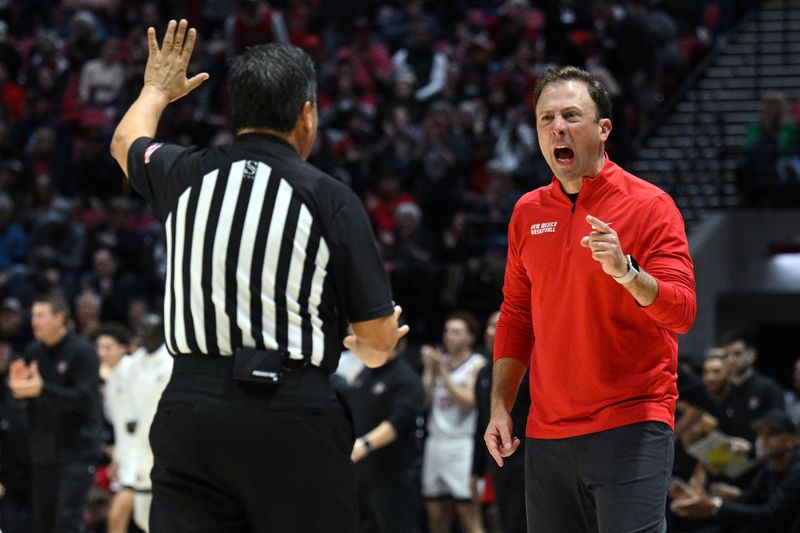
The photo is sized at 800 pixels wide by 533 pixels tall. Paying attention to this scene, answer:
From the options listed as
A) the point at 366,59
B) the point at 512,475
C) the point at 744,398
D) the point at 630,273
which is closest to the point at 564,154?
the point at 630,273

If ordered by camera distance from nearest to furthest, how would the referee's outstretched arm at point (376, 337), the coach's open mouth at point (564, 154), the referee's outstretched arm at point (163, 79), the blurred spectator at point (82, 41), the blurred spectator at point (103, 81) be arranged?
the referee's outstretched arm at point (376, 337)
the referee's outstretched arm at point (163, 79)
the coach's open mouth at point (564, 154)
the blurred spectator at point (103, 81)
the blurred spectator at point (82, 41)

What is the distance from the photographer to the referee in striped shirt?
11.7ft

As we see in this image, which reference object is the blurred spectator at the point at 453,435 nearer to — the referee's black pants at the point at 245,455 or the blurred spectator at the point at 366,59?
the blurred spectator at the point at 366,59

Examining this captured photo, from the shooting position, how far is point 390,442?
10.4 metres

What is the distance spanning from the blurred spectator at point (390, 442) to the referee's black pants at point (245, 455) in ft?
22.0

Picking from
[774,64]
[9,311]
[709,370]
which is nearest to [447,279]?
[709,370]

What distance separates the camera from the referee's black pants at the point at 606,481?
14.3 feet

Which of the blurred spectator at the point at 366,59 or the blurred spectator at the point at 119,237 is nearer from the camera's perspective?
the blurred spectator at the point at 119,237

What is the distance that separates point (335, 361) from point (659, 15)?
1416 centimetres

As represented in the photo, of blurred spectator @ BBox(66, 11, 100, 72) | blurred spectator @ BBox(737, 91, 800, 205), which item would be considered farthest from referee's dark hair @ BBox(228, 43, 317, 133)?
blurred spectator @ BBox(66, 11, 100, 72)

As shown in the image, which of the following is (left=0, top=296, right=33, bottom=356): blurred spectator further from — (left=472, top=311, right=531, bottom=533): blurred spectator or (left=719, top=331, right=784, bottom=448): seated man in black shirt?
(left=719, top=331, right=784, bottom=448): seated man in black shirt

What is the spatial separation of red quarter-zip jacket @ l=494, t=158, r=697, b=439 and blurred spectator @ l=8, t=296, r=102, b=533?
258 inches

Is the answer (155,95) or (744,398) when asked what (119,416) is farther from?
(155,95)

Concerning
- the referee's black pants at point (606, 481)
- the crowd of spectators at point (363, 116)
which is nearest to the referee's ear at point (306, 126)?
the referee's black pants at point (606, 481)
